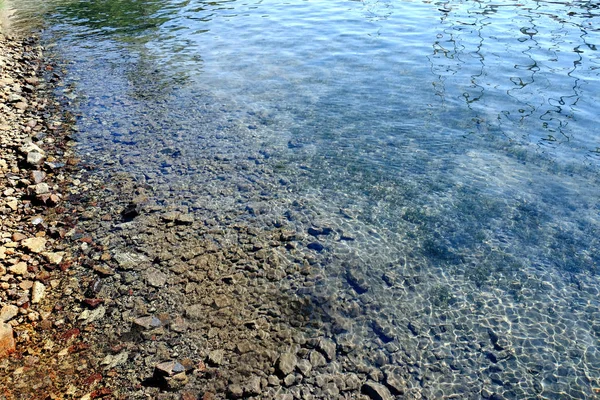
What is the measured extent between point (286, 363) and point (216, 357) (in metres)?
0.97

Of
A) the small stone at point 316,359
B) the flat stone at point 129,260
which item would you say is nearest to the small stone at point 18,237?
the flat stone at point 129,260

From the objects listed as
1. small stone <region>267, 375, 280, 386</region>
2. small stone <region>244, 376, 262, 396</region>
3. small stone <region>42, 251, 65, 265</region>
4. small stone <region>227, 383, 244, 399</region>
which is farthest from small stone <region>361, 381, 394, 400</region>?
small stone <region>42, 251, 65, 265</region>

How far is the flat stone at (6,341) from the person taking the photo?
542 cm

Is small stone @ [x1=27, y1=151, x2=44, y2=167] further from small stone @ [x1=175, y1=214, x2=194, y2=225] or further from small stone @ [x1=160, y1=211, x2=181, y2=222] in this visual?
small stone @ [x1=175, y1=214, x2=194, y2=225]

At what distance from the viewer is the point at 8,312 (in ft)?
19.5

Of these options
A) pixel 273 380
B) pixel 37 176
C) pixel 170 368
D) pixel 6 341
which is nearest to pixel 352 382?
pixel 273 380

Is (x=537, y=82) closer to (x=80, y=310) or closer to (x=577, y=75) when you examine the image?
(x=577, y=75)

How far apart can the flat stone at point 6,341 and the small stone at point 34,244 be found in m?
1.79

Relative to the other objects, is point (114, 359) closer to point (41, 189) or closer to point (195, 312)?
point (195, 312)

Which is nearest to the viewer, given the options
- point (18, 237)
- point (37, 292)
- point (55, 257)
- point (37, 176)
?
point (37, 292)

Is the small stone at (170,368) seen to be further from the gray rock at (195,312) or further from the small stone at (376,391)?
the small stone at (376,391)

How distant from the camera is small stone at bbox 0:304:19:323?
585cm

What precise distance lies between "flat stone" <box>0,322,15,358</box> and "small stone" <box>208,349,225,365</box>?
2656 mm

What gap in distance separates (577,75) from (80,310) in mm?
15122
